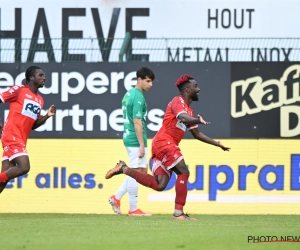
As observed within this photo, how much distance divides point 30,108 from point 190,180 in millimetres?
4280

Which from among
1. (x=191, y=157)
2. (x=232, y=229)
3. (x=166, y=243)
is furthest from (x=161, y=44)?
(x=166, y=243)

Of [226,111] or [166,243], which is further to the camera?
[226,111]

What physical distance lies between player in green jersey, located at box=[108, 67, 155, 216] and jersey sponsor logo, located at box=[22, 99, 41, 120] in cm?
144

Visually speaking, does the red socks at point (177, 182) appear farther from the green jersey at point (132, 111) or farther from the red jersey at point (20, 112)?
the red jersey at point (20, 112)

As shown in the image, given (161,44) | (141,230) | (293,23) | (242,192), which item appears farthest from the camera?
(293,23)

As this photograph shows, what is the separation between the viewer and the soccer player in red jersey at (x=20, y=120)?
42.0 ft

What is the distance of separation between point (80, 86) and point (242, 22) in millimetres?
4775

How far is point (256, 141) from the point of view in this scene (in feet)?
53.7

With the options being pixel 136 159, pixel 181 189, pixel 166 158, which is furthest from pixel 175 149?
pixel 136 159

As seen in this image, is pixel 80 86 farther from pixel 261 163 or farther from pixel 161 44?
pixel 261 163

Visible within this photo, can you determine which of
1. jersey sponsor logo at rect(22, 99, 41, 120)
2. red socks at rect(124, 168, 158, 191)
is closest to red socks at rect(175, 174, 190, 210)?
red socks at rect(124, 168, 158, 191)

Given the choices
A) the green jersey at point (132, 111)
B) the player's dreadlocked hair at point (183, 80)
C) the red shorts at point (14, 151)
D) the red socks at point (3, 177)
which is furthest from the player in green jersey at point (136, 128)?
the red socks at point (3, 177)

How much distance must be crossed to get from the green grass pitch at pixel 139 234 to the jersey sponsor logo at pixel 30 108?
159 centimetres

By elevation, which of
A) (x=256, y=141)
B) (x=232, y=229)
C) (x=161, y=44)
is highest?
(x=161, y=44)
